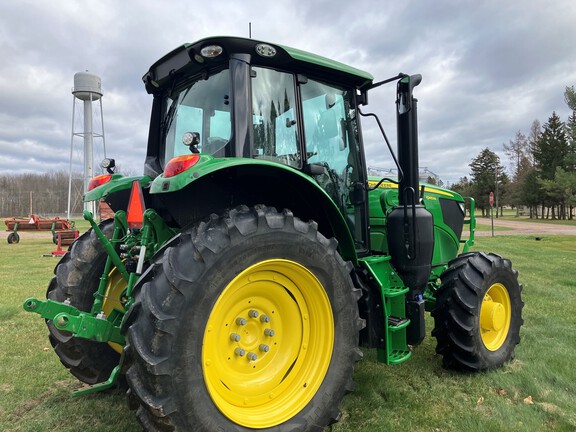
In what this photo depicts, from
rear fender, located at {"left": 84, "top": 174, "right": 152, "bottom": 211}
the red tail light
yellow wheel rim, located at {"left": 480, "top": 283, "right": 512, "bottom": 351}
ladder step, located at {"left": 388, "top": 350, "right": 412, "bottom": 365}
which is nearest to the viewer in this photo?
the red tail light

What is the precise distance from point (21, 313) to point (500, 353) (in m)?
6.04

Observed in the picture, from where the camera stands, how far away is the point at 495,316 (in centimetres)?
388

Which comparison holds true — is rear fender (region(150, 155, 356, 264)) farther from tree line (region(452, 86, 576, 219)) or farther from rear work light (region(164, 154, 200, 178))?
tree line (region(452, 86, 576, 219))

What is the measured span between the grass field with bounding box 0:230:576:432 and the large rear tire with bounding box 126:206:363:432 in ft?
1.76

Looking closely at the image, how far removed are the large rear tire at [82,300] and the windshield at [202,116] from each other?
1017 mm

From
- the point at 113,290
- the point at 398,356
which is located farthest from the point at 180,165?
the point at 398,356

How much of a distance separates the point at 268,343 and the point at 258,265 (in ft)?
1.95

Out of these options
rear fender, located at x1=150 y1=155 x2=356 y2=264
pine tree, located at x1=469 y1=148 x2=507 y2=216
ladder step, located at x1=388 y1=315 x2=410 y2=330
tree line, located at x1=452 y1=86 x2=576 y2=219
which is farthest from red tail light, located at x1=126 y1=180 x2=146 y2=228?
pine tree, located at x1=469 y1=148 x2=507 y2=216

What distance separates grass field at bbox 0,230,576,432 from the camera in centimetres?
294

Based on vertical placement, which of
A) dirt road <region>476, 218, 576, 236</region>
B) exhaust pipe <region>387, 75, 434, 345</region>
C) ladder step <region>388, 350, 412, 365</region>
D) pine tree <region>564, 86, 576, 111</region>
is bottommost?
dirt road <region>476, 218, 576, 236</region>

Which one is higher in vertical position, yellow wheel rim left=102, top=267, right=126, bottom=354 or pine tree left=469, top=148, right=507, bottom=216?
pine tree left=469, top=148, right=507, bottom=216

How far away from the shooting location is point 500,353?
3959 millimetres

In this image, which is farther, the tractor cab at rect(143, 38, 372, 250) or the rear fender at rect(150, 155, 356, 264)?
the tractor cab at rect(143, 38, 372, 250)

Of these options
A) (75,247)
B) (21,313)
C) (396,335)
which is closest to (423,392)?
(396,335)
